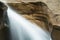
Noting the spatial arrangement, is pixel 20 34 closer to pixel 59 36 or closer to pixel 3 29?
pixel 3 29

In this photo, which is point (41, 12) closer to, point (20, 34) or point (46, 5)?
point (46, 5)

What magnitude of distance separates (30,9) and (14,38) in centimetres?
25

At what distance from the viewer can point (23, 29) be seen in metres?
1.22

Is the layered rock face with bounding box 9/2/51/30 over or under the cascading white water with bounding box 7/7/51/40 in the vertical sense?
over

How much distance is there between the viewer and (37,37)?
1188 mm

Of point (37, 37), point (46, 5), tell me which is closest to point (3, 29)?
point (37, 37)

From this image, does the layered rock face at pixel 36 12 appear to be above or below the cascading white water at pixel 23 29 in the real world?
above

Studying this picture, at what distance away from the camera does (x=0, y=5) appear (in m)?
1.14

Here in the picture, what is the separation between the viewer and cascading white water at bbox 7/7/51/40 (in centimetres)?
118

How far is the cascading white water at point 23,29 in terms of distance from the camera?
118cm

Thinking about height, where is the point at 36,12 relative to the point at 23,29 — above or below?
above

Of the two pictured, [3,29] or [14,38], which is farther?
[14,38]

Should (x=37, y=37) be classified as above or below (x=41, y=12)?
below

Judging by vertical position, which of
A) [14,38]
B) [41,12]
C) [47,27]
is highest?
[41,12]
